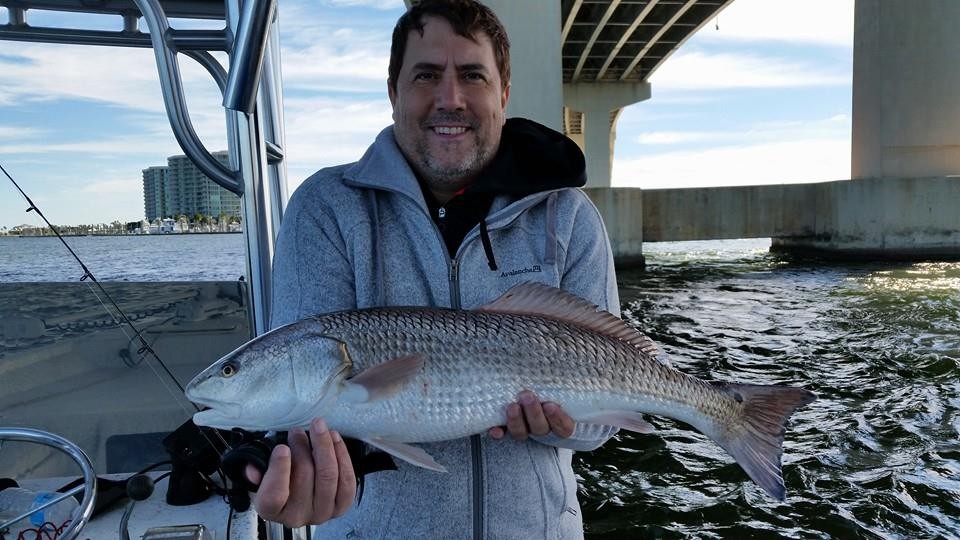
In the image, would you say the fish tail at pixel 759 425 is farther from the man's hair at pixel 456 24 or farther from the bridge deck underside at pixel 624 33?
the bridge deck underside at pixel 624 33

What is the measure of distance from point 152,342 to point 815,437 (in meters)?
7.48

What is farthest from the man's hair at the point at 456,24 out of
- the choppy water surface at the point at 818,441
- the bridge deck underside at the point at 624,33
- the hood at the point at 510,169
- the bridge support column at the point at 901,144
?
the bridge deck underside at the point at 624,33

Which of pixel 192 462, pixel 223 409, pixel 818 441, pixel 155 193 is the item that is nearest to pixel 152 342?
pixel 155 193

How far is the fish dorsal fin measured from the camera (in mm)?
2691

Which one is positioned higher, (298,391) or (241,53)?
(241,53)

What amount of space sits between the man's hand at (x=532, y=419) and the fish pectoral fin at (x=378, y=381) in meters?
0.41

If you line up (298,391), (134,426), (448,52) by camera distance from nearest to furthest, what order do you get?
(298,391) → (448,52) → (134,426)

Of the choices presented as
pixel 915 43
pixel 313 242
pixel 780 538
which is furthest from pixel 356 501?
pixel 915 43

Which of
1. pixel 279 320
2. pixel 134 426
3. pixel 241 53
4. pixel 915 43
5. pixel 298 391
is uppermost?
pixel 915 43

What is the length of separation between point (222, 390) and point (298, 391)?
0.28 metres

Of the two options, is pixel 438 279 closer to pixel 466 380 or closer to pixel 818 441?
pixel 466 380

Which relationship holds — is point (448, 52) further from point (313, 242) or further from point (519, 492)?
point (519, 492)

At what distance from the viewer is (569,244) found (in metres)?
2.88

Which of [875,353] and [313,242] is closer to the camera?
[313,242]
